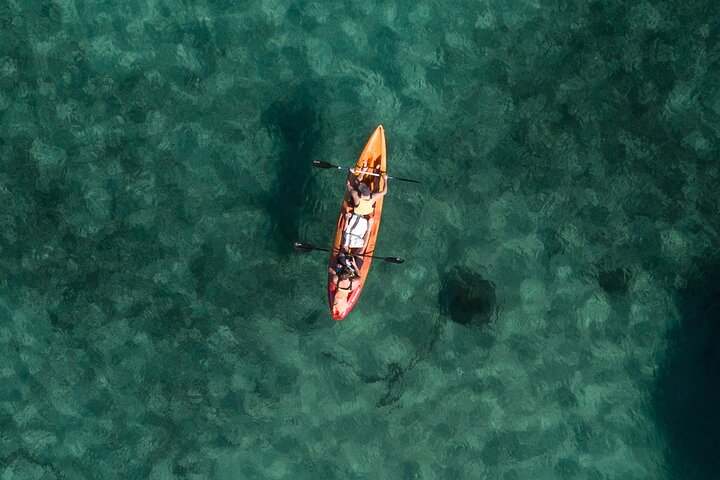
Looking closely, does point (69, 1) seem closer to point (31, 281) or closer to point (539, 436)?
point (31, 281)

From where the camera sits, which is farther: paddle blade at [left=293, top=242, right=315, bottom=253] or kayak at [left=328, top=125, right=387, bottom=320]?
paddle blade at [left=293, top=242, right=315, bottom=253]

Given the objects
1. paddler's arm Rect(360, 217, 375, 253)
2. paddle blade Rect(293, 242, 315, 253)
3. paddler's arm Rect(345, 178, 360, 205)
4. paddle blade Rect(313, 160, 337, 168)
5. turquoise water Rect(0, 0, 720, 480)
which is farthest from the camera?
turquoise water Rect(0, 0, 720, 480)

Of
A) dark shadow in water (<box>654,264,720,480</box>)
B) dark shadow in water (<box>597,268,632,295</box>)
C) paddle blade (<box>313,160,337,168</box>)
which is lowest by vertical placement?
dark shadow in water (<box>654,264,720,480</box>)

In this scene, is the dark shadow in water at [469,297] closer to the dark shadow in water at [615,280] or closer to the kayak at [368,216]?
the kayak at [368,216]

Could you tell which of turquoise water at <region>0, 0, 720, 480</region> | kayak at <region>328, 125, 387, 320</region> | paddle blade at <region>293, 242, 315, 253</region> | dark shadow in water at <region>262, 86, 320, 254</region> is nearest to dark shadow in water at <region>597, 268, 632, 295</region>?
turquoise water at <region>0, 0, 720, 480</region>

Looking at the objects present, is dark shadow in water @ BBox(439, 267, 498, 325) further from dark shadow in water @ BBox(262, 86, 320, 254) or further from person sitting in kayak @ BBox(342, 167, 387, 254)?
dark shadow in water @ BBox(262, 86, 320, 254)

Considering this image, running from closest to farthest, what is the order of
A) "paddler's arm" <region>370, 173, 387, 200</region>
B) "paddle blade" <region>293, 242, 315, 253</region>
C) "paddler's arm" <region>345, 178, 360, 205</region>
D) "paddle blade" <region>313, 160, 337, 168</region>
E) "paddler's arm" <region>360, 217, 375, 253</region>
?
1. "paddler's arm" <region>345, 178, 360, 205</region>
2. "paddler's arm" <region>370, 173, 387, 200</region>
3. "paddler's arm" <region>360, 217, 375, 253</region>
4. "paddle blade" <region>313, 160, 337, 168</region>
5. "paddle blade" <region>293, 242, 315, 253</region>

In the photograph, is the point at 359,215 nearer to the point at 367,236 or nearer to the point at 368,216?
the point at 368,216
